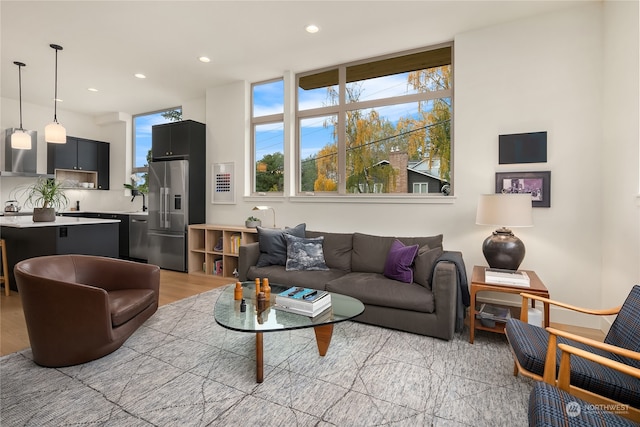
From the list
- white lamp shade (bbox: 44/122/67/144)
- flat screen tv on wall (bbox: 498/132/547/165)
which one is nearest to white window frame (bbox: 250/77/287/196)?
white lamp shade (bbox: 44/122/67/144)

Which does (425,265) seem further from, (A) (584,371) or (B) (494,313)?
(A) (584,371)

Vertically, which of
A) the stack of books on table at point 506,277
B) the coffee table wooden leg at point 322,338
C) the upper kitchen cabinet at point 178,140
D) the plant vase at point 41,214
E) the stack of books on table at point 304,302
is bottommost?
the coffee table wooden leg at point 322,338

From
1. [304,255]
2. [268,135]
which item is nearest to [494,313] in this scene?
[304,255]

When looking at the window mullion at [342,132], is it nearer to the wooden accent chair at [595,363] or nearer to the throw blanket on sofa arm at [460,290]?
the throw blanket on sofa arm at [460,290]

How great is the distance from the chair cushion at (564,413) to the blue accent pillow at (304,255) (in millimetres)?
2482

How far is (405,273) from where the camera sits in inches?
122

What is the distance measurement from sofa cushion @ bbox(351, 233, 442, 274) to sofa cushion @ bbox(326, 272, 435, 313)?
12.1 inches

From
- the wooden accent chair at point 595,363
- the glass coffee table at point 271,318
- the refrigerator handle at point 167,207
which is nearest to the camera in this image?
the wooden accent chair at point 595,363

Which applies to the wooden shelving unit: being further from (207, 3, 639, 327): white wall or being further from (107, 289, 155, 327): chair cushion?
(207, 3, 639, 327): white wall

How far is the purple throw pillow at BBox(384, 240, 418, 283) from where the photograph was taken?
3098 mm

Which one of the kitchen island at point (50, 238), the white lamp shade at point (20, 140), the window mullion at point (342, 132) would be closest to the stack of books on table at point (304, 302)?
the window mullion at point (342, 132)

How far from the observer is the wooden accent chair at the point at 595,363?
4.79 ft

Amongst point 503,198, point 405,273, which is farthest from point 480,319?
point 503,198

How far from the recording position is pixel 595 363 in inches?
64.6
